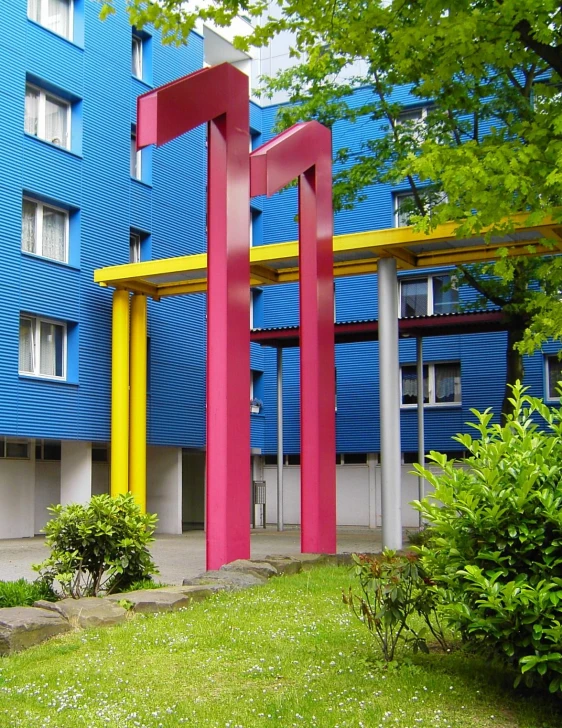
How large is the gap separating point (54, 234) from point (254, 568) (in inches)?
576

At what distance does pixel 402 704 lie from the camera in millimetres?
5820

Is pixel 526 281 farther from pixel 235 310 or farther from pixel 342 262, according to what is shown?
pixel 235 310

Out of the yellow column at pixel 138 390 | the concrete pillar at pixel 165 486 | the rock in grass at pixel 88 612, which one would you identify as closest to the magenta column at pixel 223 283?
the rock in grass at pixel 88 612

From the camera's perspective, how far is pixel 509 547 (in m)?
5.93

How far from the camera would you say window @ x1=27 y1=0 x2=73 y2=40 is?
24131 mm

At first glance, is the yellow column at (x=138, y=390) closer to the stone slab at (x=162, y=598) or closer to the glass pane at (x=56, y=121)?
the glass pane at (x=56, y=121)

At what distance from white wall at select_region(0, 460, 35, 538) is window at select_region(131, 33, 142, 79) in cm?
1153

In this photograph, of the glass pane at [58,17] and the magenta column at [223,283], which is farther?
the glass pane at [58,17]

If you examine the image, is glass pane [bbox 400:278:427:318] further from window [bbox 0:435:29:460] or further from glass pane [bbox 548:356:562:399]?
window [bbox 0:435:29:460]

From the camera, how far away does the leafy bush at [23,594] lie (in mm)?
9766

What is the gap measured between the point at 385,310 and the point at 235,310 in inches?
267

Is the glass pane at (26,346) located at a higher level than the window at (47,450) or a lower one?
higher

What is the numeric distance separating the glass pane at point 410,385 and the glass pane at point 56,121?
44.0ft

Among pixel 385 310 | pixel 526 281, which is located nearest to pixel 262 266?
pixel 385 310
